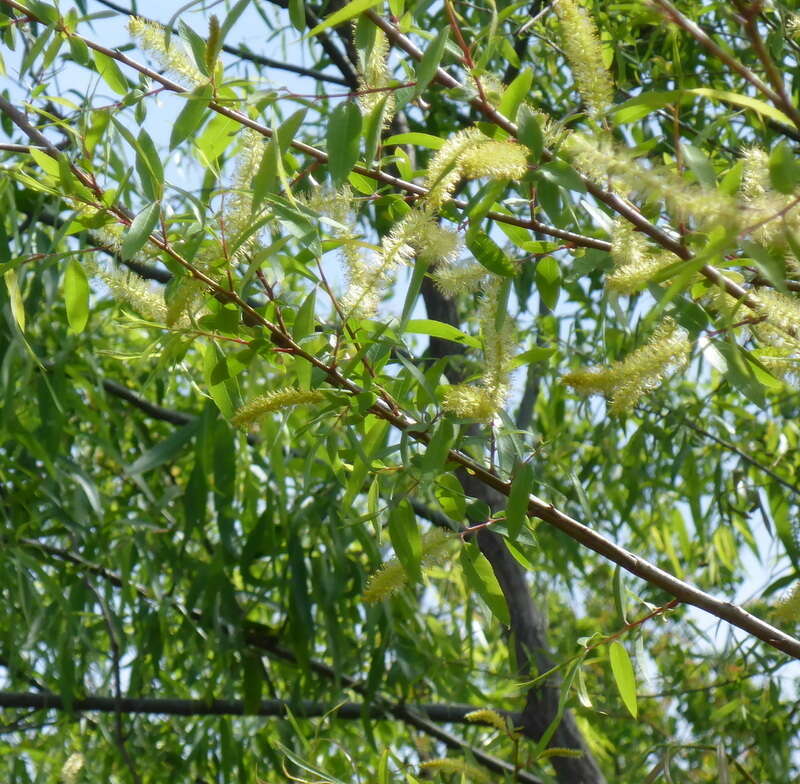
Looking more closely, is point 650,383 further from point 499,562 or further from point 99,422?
point 99,422

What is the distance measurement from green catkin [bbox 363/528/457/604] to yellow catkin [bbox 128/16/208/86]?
351 millimetres

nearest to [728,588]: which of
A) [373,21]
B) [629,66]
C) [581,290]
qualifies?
[581,290]

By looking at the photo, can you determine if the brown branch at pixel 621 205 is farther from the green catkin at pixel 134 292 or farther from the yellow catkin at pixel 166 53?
the green catkin at pixel 134 292

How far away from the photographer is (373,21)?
724 millimetres

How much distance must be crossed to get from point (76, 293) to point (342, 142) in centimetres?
32

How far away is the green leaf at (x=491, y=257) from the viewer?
84 centimetres

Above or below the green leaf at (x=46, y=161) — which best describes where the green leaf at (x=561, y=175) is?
below

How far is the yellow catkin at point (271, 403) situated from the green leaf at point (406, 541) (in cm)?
12

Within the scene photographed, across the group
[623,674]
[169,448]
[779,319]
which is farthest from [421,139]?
[169,448]

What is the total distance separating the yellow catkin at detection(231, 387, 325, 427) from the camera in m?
0.75

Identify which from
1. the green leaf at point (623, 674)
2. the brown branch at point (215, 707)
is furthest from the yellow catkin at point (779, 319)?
the brown branch at point (215, 707)

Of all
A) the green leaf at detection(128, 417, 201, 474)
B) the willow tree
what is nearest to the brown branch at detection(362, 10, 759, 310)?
the willow tree

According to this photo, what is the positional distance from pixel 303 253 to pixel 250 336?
10 centimetres

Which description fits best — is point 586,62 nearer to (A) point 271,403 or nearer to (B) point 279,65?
(A) point 271,403
